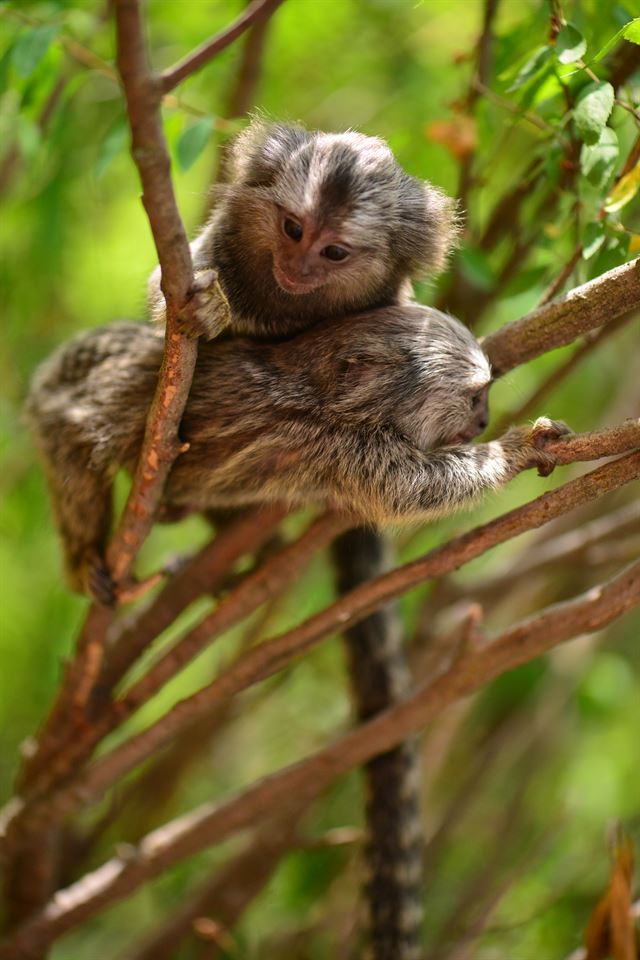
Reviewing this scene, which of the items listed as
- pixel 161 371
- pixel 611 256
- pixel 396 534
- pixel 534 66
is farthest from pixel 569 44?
pixel 396 534

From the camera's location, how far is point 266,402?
206 cm

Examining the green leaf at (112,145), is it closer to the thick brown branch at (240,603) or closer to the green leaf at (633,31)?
the thick brown branch at (240,603)

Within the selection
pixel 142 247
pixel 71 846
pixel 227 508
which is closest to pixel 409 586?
pixel 227 508

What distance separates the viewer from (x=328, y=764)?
7.35ft

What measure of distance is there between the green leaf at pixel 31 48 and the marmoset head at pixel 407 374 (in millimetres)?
772

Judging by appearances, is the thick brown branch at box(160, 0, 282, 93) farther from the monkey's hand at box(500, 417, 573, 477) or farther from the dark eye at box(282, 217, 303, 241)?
the monkey's hand at box(500, 417, 573, 477)

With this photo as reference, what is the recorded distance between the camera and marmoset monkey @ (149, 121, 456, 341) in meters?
2.03

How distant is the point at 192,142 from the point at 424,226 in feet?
1.71

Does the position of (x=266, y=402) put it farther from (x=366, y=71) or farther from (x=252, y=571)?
(x=366, y=71)

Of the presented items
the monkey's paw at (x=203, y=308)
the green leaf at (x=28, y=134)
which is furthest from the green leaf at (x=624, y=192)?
the green leaf at (x=28, y=134)

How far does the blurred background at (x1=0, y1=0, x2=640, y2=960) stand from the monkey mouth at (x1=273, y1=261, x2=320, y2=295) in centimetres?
30

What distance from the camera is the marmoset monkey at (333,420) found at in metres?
1.99

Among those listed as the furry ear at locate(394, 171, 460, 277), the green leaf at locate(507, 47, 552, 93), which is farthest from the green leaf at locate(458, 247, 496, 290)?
the green leaf at locate(507, 47, 552, 93)

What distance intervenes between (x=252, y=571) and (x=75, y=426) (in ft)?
1.68
